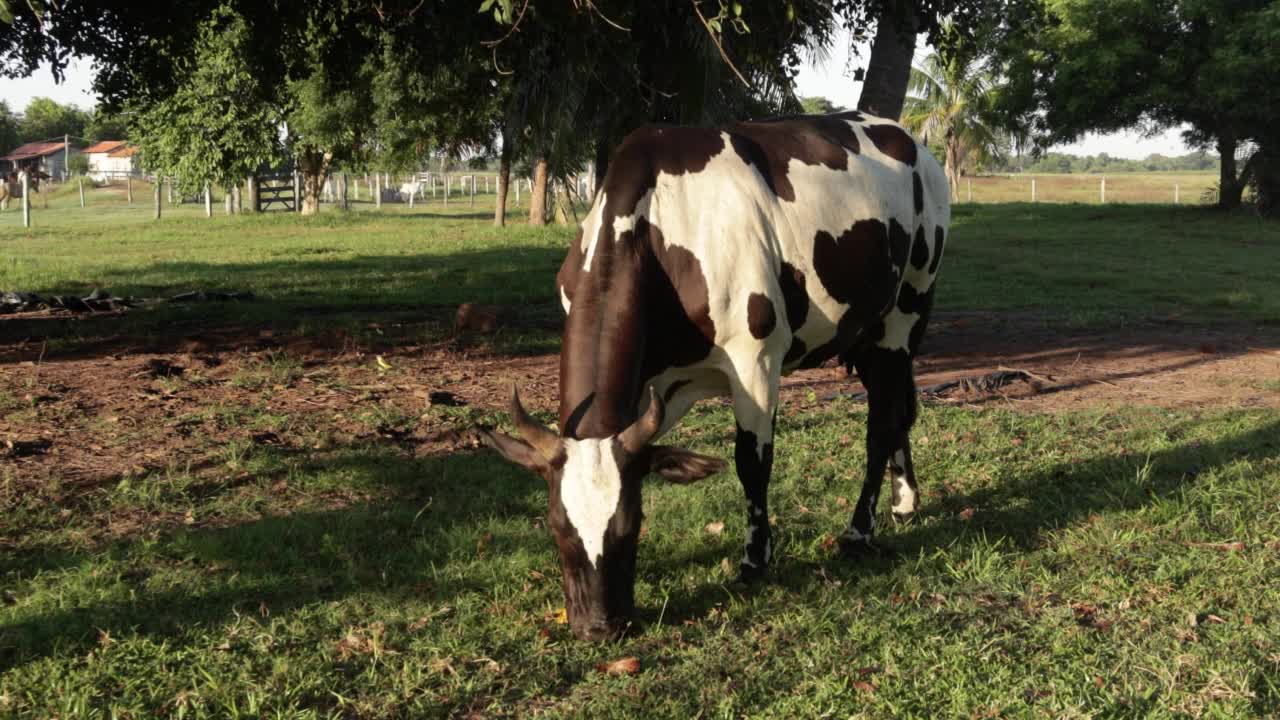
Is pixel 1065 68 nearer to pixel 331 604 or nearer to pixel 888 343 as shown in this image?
pixel 888 343

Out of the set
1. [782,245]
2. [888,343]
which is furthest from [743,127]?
[888,343]

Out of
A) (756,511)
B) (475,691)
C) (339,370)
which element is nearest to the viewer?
(475,691)

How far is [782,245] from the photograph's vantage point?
5699 millimetres

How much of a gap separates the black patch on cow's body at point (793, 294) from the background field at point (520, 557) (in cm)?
127

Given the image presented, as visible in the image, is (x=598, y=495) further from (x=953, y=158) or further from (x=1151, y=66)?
(x=953, y=158)

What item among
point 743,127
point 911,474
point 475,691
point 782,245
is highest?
point 743,127

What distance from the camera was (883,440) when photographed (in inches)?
253

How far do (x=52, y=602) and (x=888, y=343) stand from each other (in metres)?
4.68

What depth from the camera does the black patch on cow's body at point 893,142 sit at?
672cm

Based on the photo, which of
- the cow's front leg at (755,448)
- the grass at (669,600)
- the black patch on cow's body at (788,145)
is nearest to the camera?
the grass at (669,600)

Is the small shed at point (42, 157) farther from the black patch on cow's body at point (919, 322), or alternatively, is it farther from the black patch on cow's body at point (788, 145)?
the black patch on cow's body at point (919, 322)

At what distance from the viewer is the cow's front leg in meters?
5.49

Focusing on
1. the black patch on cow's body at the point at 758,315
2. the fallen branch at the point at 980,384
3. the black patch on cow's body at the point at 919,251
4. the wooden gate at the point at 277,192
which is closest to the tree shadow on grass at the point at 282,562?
the black patch on cow's body at the point at 758,315

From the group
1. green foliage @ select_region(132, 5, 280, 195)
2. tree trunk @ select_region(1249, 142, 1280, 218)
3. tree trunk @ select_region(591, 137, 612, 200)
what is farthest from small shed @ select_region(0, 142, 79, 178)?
tree trunk @ select_region(591, 137, 612, 200)
